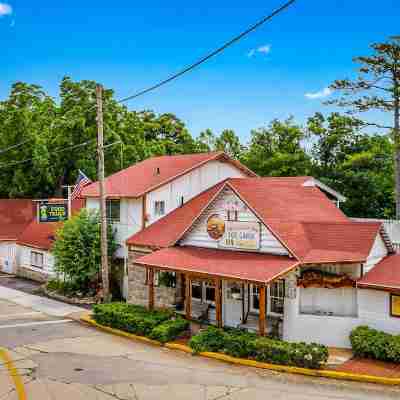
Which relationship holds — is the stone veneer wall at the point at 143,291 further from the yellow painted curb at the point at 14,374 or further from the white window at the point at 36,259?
the white window at the point at 36,259

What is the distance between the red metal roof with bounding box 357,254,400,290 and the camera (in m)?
15.8

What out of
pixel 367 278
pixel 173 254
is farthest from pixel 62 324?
pixel 367 278

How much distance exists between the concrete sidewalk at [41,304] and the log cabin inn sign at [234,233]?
26.6ft

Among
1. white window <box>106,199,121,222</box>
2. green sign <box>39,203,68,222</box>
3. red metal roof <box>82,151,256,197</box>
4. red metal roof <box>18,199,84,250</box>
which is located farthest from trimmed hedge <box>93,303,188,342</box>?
red metal roof <box>18,199,84,250</box>

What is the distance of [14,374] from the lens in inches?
555

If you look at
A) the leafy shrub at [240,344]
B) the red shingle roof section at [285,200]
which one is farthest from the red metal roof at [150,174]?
the leafy shrub at [240,344]

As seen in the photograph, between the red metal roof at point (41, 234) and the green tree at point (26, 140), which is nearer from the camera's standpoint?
the red metal roof at point (41, 234)

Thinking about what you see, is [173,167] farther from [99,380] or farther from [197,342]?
[99,380]

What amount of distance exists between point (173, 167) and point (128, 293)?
23.5 feet

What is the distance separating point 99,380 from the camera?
13.6 meters

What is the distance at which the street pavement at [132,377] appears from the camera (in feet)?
41.2

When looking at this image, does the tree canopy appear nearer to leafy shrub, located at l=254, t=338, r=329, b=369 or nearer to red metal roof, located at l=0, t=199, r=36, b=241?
red metal roof, located at l=0, t=199, r=36, b=241

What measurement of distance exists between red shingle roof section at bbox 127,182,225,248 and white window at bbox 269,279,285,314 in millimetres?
4503

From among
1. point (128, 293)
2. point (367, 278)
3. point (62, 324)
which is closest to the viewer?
→ point (367, 278)
